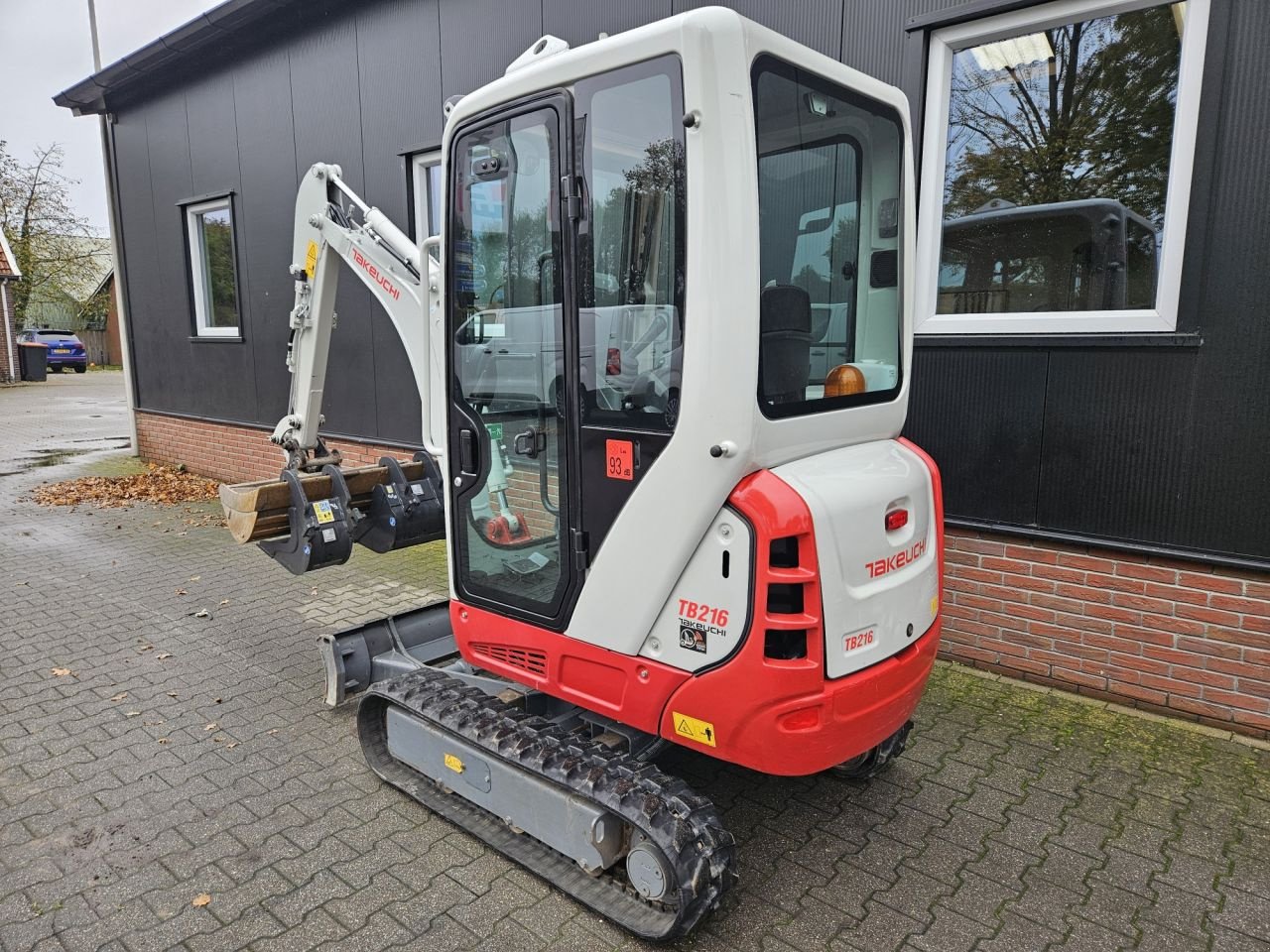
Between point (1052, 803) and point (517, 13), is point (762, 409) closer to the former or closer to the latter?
point (1052, 803)

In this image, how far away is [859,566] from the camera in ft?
8.38

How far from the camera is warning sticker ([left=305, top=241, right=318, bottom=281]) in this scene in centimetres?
460

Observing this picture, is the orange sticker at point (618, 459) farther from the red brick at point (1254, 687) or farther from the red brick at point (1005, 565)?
the red brick at point (1254, 687)

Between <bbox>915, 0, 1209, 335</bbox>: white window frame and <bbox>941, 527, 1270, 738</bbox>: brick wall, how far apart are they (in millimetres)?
1130

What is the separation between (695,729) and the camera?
2.61 m

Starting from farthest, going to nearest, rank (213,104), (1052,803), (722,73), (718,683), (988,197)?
(213,104) → (988,197) → (1052,803) → (718,683) → (722,73)

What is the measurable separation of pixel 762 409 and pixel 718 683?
0.84 m

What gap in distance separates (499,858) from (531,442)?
59.6 inches

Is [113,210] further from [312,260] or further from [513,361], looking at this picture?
[513,361]

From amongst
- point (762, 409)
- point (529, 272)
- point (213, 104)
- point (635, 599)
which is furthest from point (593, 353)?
point (213, 104)

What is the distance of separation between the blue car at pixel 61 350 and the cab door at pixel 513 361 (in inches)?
1389

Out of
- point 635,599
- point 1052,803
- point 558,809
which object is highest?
point 635,599

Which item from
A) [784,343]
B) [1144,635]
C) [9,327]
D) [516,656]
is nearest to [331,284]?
[516,656]

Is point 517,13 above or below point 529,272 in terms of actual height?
above
